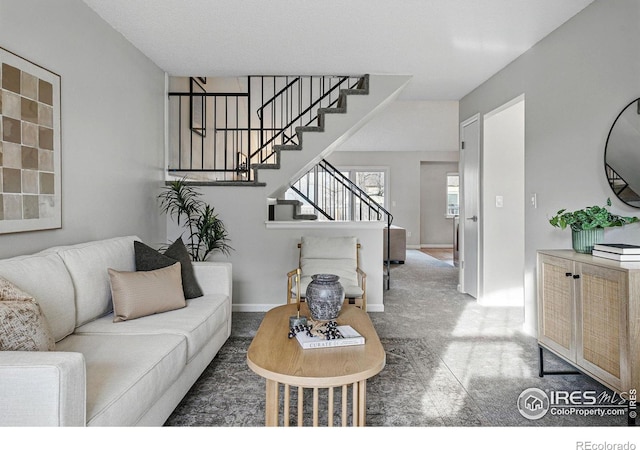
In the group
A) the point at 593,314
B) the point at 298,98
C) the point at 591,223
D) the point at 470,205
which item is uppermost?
the point at 298,98

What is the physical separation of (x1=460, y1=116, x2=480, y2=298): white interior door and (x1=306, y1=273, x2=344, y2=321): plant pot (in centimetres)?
293

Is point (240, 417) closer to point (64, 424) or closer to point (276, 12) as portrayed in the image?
point (64, 424)

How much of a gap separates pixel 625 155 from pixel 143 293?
3.06 metres

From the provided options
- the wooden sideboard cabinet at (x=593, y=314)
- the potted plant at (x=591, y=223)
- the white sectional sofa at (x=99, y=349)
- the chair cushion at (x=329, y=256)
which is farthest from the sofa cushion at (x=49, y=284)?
the potted plant at (x=591, y=223)

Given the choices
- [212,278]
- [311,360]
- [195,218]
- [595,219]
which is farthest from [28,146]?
[595,219]

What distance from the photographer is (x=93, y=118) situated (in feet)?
10.0

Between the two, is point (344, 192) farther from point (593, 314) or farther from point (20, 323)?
point (20, 323)

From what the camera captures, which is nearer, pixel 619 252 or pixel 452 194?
pixel 619 252

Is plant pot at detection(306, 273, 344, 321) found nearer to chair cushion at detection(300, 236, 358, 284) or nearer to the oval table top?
the oval table top

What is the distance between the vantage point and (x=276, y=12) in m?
3.03

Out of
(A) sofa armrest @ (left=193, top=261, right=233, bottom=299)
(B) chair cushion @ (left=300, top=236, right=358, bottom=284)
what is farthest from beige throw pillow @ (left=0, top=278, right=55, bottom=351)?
(B) chair cushion @ (left=300, top=236, right=358, bottom=284)

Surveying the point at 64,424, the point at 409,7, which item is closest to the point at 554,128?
the point at 409,7

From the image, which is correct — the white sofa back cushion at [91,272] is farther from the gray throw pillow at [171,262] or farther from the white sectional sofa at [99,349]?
the gray throw pillow at [171,262]
